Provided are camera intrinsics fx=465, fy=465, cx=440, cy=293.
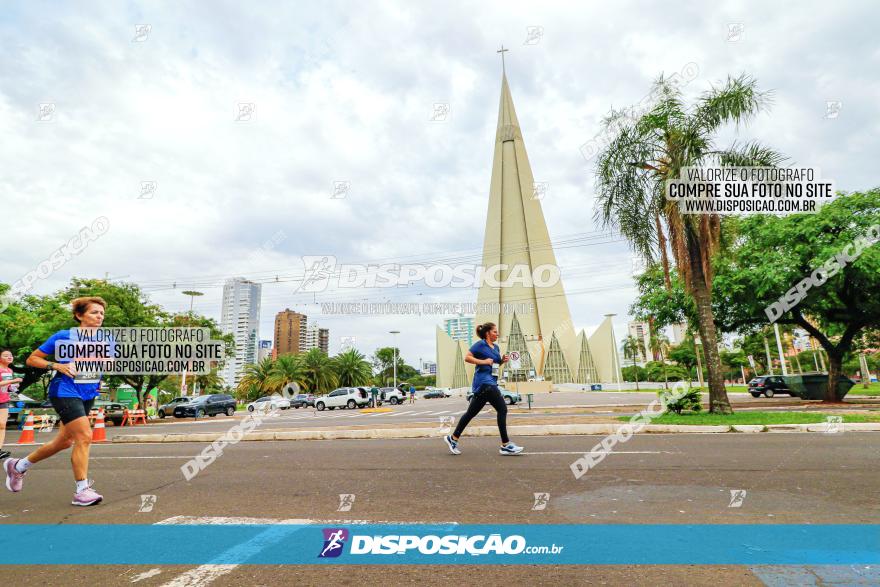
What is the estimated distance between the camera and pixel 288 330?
10050 centimetres

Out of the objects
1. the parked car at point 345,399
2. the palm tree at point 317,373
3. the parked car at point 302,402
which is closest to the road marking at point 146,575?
the parked car at point 345,399

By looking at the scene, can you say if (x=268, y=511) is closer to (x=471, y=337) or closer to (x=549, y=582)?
(x=549, y=582)

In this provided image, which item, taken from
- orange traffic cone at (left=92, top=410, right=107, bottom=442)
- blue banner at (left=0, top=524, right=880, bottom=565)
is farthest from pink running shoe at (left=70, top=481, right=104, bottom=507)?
orange traffic cone at (left=92, top=410, right=107, bottom=442)

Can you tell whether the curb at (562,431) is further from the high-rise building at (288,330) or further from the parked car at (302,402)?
the high-rise building at (288,330)

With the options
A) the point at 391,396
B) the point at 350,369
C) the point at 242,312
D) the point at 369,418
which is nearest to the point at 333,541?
the point at 369,418

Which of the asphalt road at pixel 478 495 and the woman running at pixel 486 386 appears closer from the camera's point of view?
the asphalt road at pixel 478 495

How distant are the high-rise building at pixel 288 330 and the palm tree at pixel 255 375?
137ft

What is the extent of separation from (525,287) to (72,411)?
89.4 m

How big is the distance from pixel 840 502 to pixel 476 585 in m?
3.46

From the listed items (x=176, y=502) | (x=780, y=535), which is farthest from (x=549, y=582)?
(x=176, y=502)

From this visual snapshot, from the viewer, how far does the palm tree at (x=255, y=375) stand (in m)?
56.2

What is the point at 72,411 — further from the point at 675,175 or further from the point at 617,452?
the point at 675,175

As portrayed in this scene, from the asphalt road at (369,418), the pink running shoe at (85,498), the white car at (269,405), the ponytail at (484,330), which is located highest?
the ponytail at (484,330)

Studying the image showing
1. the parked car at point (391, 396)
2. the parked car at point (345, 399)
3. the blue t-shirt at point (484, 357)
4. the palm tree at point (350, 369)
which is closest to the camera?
the blue t-shirt at point (484, 357)
